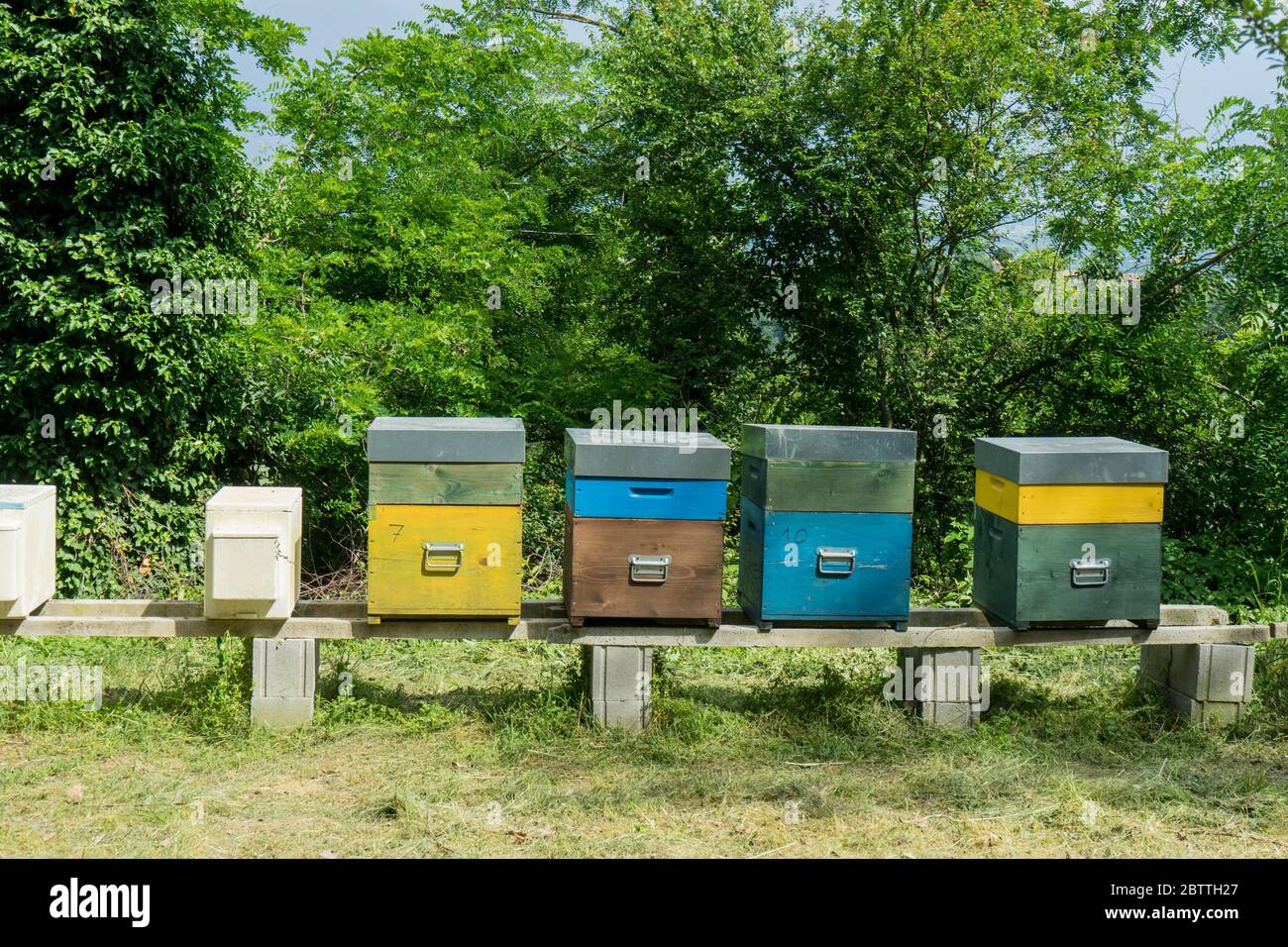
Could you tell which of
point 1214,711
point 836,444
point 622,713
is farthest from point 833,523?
point 1214,711

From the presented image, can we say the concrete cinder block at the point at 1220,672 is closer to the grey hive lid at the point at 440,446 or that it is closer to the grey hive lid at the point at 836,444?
the grey hive lid at the point at 836,444

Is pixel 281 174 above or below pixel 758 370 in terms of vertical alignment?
above

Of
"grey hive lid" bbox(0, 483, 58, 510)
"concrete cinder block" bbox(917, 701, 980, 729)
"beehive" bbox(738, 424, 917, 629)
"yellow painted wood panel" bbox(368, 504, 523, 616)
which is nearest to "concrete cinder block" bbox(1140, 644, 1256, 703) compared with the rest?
"concrete cinder block" bbox(917, 701, 980, 729)

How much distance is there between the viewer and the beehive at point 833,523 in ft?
15.7

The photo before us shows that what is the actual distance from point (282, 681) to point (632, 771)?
1600 millimetres

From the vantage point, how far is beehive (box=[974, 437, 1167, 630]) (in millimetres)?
4746

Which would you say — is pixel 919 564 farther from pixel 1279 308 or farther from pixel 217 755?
pixel 217 755

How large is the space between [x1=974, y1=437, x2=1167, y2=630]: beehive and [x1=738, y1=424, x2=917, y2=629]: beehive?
1.46 feet

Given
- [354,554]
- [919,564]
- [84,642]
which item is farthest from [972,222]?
[84,642]

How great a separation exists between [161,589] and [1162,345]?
752cm

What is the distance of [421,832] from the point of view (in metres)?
3.92

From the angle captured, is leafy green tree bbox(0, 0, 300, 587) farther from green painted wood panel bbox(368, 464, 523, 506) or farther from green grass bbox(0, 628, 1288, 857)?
green painted wood panel bbox(368, 464, 523, 506)

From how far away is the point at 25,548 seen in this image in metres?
4.71

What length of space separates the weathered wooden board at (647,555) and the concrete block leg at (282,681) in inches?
46.9
